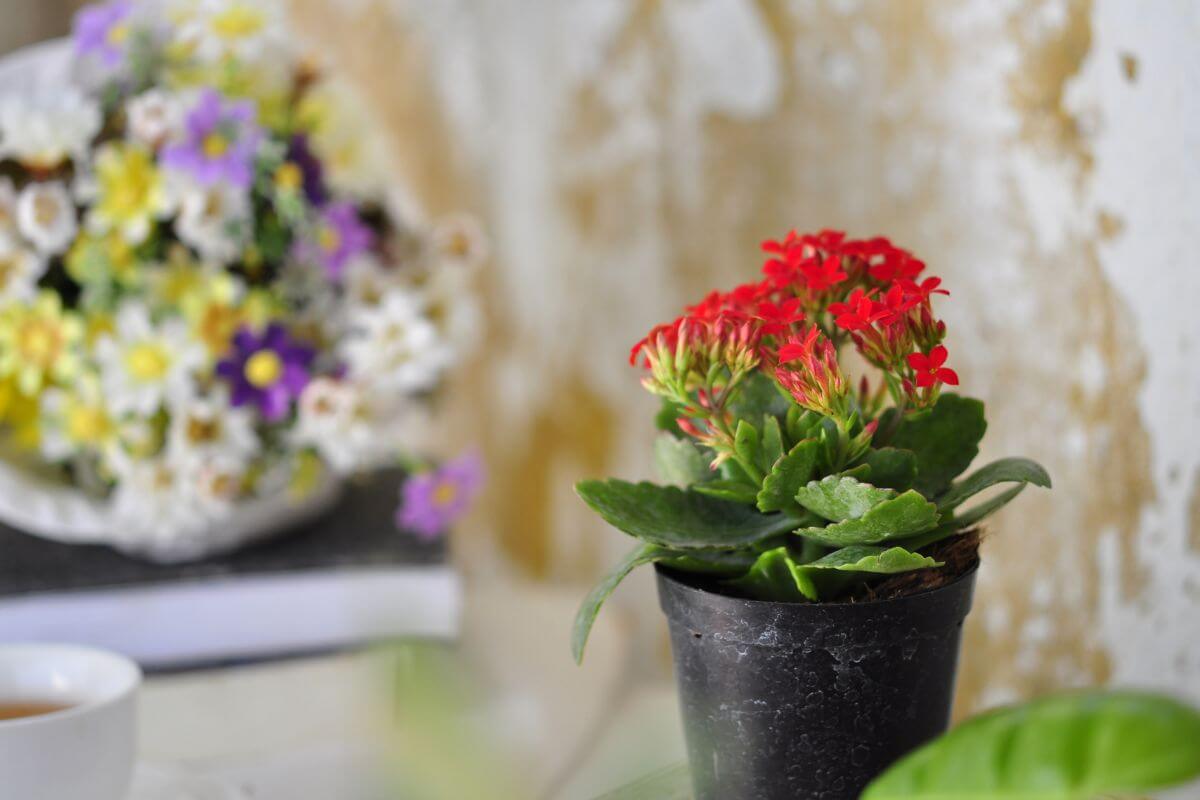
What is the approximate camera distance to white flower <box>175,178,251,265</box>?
73cm

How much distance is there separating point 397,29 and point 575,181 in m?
0.33

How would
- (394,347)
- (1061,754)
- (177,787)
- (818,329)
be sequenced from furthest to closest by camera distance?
(394,347)
(177,787)
(818,329)
(1061,754)

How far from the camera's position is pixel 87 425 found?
0.75m

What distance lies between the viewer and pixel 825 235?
44cm

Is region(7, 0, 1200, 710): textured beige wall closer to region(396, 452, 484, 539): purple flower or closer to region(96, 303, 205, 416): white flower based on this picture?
region(396, 452, 484, 539): purple flower

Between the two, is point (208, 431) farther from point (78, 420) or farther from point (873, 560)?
point (873, 560)

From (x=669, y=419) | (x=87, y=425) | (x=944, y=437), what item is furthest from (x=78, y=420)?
(x=944, y=437)

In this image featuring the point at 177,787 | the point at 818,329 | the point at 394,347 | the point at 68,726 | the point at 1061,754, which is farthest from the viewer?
the point at 394,347

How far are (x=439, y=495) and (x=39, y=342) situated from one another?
0.29 m

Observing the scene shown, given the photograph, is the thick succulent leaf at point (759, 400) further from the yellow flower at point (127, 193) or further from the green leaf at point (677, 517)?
the yellow flower at point (127, 193)

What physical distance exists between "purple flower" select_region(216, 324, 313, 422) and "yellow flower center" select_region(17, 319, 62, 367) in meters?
0.11

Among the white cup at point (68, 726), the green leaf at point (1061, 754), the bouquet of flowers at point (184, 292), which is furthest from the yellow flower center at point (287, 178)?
the green leaf at point (1061, 754)

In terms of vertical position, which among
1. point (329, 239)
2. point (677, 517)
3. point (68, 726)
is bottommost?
point (68, 726)

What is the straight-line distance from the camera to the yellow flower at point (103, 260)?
0.73 m
